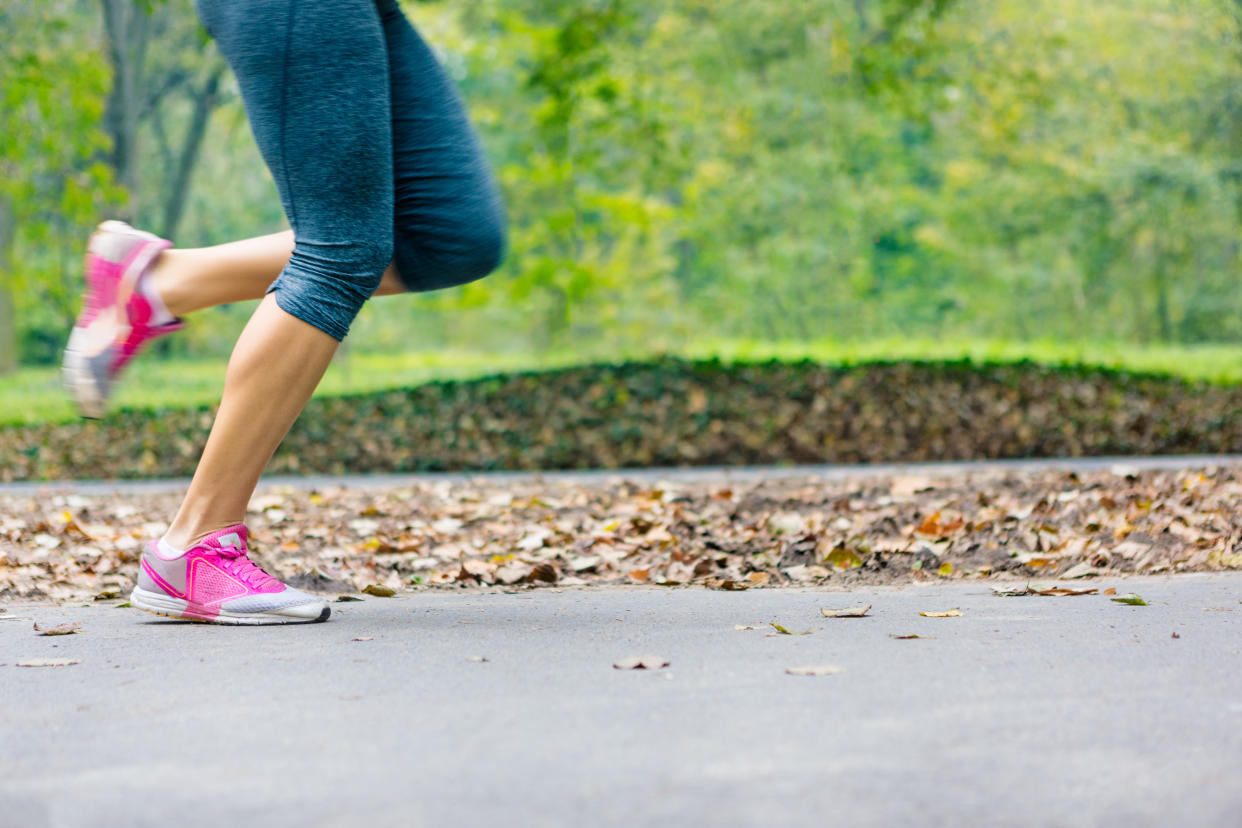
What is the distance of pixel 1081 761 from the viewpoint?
1547 mm

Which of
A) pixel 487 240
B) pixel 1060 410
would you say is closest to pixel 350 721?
pixel 487 240

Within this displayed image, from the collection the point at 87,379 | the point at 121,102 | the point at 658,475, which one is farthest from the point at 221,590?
the point at 121,102

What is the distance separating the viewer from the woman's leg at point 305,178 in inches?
99.1

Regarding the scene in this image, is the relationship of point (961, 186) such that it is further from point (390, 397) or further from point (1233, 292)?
point (390, 397)

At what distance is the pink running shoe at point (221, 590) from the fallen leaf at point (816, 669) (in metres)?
1.13

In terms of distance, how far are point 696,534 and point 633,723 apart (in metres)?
2.68

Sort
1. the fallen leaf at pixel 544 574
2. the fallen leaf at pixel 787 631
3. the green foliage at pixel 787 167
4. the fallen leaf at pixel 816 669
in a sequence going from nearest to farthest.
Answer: the fallen leaf at pixel 816 669
the fallen leaf at pixel 787 631
the fallen leaf at pixel 544 574
the green foliage at pixel 787 167

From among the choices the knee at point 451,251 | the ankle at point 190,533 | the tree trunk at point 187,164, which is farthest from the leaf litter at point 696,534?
the tree trunk at point 187,164

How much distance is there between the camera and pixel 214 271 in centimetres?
271

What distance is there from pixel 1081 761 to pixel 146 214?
2364 cm

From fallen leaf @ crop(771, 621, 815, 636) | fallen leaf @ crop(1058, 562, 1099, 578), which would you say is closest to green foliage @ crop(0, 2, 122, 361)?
fallen leaf @ crop(1058, 562, 1099, 578)

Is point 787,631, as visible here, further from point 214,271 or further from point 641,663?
point 214,271

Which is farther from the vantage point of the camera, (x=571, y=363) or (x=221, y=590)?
(x=571, y=363)

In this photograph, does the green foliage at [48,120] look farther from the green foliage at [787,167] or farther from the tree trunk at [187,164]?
the tree trunk at [187,164]
